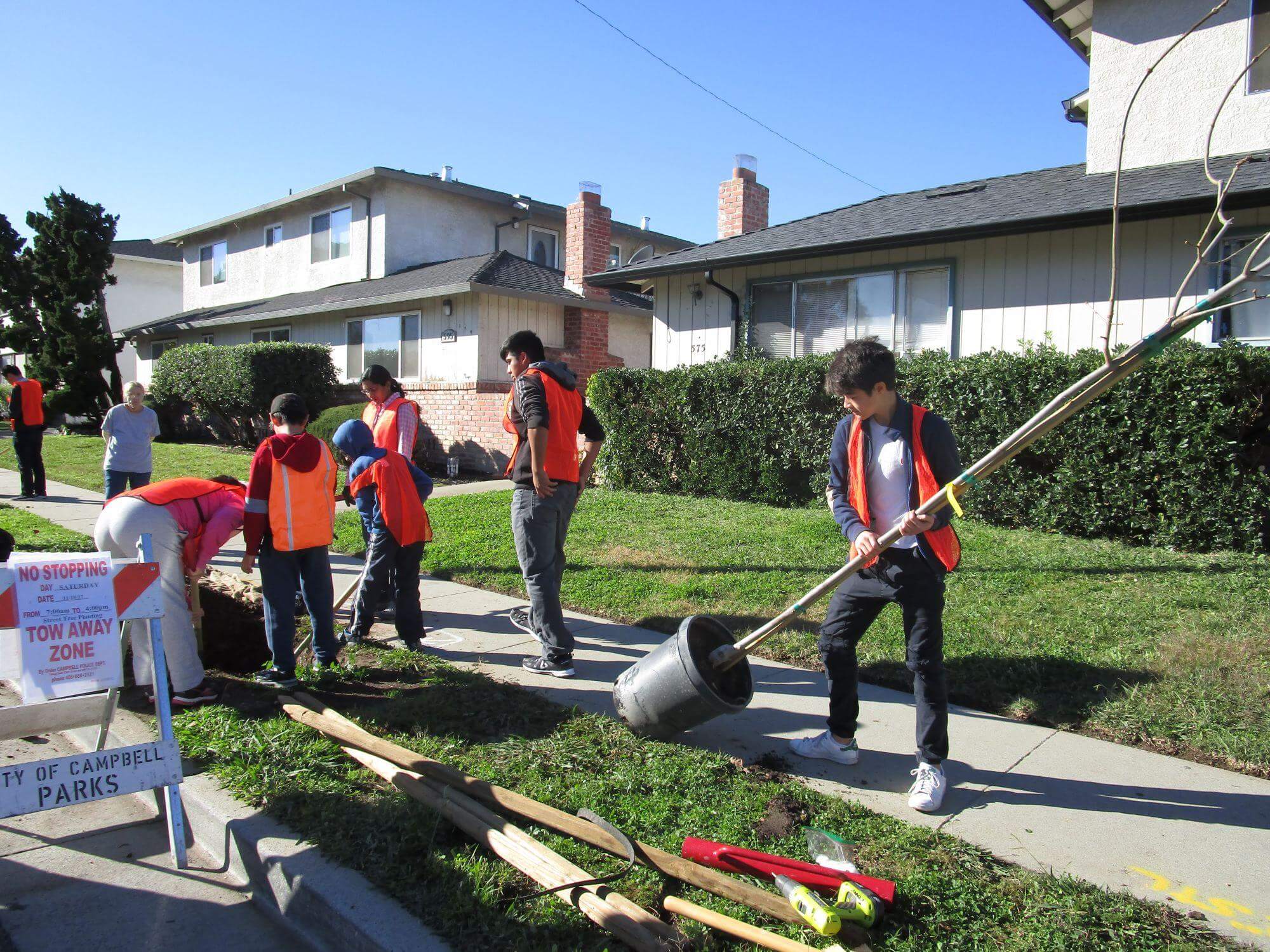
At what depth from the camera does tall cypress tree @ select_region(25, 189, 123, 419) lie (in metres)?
24.7

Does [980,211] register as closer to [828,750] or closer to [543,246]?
[828,750]

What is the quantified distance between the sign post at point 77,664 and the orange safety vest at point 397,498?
6.10 ft

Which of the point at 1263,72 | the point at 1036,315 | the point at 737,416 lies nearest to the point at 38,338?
the point at 737,416

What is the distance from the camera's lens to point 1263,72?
995 centimetres

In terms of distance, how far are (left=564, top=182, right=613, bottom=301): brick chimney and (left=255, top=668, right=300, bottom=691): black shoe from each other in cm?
1430

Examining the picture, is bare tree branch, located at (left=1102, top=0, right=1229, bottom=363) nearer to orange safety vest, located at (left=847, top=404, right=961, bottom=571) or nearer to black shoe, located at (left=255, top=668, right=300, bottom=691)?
orange safety vest, located at (left=847, top=404, right=961, bottom=571)

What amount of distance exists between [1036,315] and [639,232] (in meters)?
16.1

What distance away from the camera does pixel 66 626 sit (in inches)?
133

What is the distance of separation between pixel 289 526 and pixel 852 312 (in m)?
9.09

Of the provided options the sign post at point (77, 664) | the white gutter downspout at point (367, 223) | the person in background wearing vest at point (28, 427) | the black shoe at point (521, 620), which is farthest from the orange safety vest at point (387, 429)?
the white gutter downspout at point (367, 223)

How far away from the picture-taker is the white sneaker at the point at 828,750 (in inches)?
150

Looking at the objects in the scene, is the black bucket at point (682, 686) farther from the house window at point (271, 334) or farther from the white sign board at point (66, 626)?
the house window at point (271, 334)

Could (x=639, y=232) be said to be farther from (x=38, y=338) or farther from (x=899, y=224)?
(x=38, y=338)

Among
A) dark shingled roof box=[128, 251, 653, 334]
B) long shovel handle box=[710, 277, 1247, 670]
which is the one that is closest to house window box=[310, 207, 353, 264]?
dark shingled roof box=[128, 251, 653, 334]
